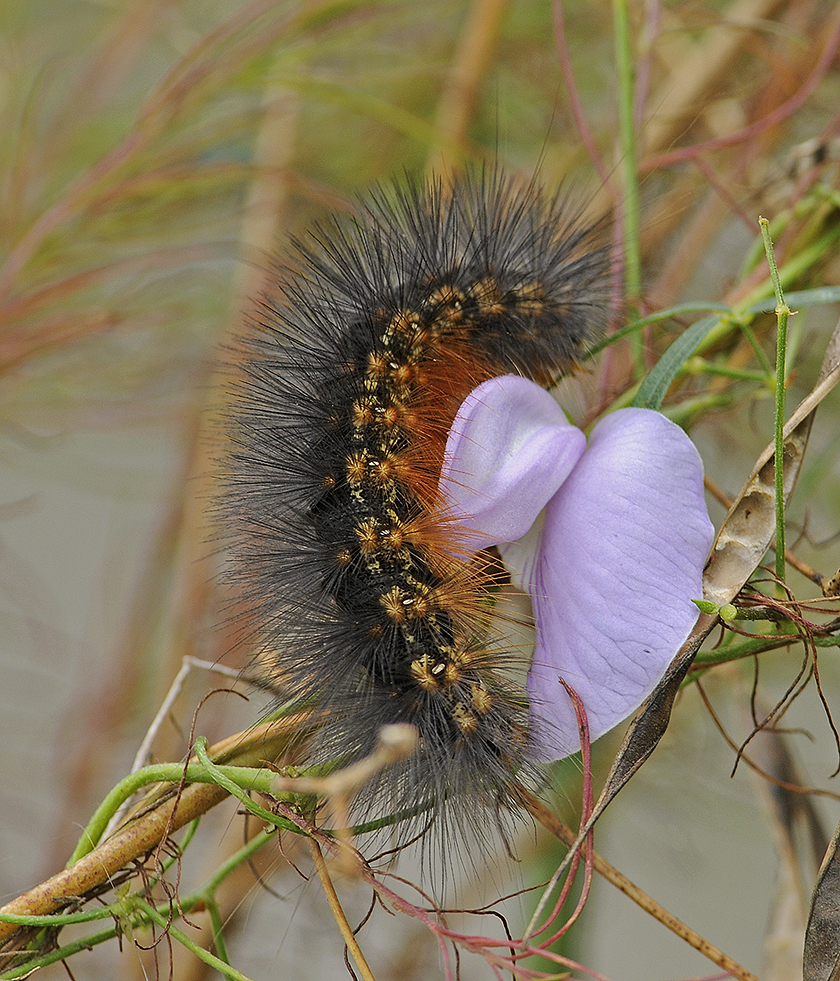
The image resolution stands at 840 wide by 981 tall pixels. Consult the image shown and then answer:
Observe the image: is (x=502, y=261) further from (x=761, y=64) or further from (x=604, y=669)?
(x=761, y=64)

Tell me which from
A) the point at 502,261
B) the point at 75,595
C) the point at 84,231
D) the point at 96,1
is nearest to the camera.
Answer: the point at 502,261

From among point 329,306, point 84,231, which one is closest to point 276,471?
point 329,306

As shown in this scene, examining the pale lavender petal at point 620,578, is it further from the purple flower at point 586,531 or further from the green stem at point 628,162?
the green stem at point 628,162

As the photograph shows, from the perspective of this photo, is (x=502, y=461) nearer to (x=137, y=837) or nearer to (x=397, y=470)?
(x=397, y=470)

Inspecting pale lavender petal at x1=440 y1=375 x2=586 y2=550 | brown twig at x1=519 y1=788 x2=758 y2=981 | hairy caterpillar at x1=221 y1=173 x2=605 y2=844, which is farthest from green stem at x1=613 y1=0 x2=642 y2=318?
brown twig at x1=519 y1=788 x2=758 y2=981

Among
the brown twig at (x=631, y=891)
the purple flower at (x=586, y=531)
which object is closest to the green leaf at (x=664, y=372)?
the purple flower at (x=586, y=531)

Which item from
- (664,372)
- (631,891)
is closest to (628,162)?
(664,372)

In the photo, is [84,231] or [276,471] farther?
[84,231]
